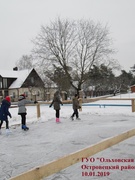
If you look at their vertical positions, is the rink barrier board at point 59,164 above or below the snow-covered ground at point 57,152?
above

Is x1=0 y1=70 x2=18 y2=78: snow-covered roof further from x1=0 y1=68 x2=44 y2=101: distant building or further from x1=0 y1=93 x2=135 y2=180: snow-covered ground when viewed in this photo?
x1=0 y1=93 x2=135 y2=180: snow-covered ground

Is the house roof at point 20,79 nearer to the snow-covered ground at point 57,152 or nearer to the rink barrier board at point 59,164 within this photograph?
the snow-covered ground at point 57,152

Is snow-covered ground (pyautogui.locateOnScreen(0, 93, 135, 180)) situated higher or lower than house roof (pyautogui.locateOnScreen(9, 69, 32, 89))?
lower

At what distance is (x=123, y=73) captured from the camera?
7269 cm

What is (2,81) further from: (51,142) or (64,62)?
(51,142)

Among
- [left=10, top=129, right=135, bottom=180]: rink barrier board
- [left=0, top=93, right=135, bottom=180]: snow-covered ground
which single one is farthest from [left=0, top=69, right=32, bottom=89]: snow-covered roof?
[left=10, top=129, right=135, bottom=180]: rink barrier board

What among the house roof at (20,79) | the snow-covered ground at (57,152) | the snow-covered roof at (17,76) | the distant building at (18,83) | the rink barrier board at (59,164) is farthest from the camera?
the snow-covered roof at (17,76)

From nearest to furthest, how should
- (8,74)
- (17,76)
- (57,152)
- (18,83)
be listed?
1. (57,152)
2. (18,83)
3. (8,74)
4. (17,76)

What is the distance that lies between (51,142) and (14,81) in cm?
4728

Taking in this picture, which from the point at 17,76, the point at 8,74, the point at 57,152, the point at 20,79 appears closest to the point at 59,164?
the point at 57,152

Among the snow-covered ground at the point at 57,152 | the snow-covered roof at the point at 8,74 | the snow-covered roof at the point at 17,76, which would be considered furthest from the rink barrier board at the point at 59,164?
the snow-covered roof at the point at 8,74

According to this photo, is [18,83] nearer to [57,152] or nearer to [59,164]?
[57,152]

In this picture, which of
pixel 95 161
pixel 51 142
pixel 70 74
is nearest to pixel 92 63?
pixel 70 74

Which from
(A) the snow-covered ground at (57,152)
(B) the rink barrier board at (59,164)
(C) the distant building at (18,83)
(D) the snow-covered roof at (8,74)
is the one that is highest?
(D) the snow-covered roof at (8,74)
